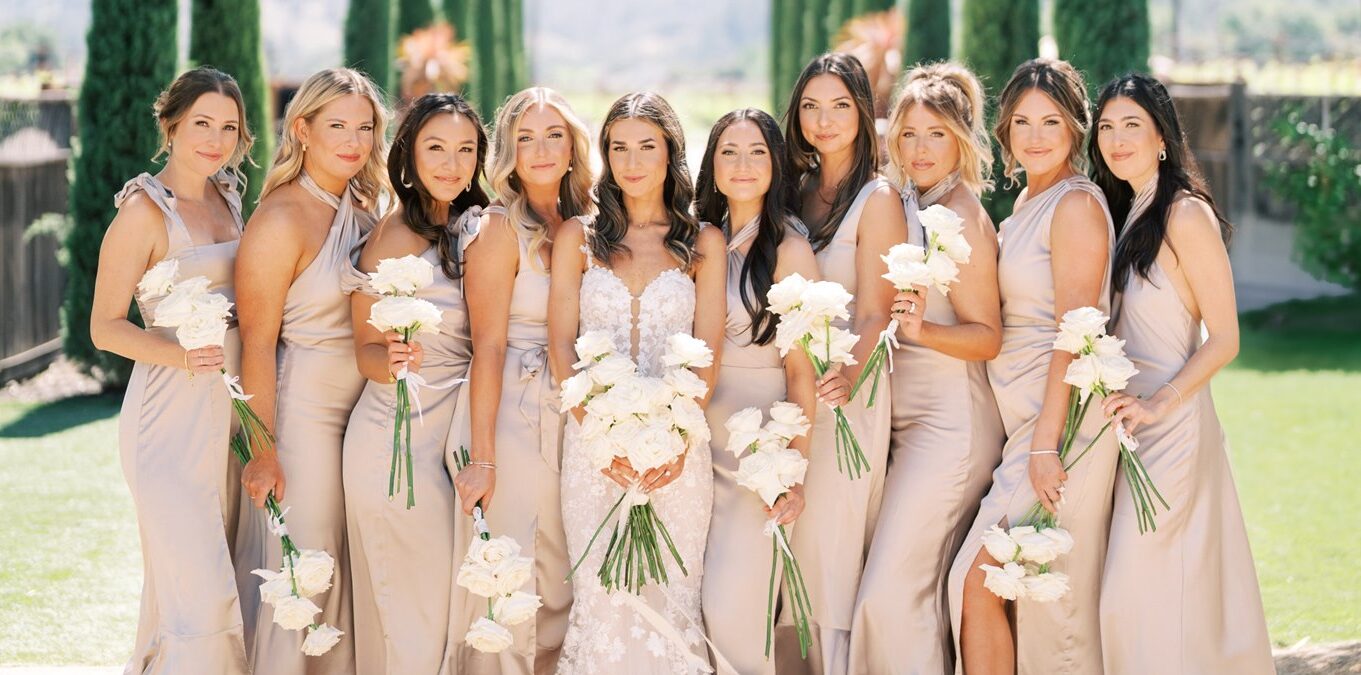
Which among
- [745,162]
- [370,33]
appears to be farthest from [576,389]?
[370,33]

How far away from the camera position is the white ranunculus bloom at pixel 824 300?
5.01 metres

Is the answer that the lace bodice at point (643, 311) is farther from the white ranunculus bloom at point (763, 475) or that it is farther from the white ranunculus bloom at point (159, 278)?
the white ranunculus bloom at point (159, 278)

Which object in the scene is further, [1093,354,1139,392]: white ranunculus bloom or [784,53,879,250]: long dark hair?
[784,53,879,250]: long dark hair

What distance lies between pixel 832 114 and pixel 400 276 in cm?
192

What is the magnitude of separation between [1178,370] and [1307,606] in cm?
277

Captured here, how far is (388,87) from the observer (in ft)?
72.8

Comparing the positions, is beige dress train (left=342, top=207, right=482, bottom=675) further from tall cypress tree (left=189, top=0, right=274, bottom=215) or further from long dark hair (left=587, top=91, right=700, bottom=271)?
tall cypress tree (left=189, top=0, right=274, bottom=215)

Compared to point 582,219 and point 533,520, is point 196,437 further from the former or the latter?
point 582,219

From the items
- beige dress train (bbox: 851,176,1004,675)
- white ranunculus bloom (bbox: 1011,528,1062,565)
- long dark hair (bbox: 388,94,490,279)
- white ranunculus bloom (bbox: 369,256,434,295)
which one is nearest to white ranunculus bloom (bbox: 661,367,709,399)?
white ranunculus bloom (bbox: 369,256,434,295)

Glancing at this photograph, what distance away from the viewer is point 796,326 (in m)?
5.05

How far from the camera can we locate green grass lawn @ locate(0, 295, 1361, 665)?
7.29 metres

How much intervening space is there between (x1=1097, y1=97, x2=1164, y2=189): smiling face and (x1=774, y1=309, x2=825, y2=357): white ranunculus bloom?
1472 mm

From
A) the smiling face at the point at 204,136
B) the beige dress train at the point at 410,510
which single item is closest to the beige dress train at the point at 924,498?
the beige dress train at the point at 410,510

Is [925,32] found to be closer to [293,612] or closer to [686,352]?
[686,352]
